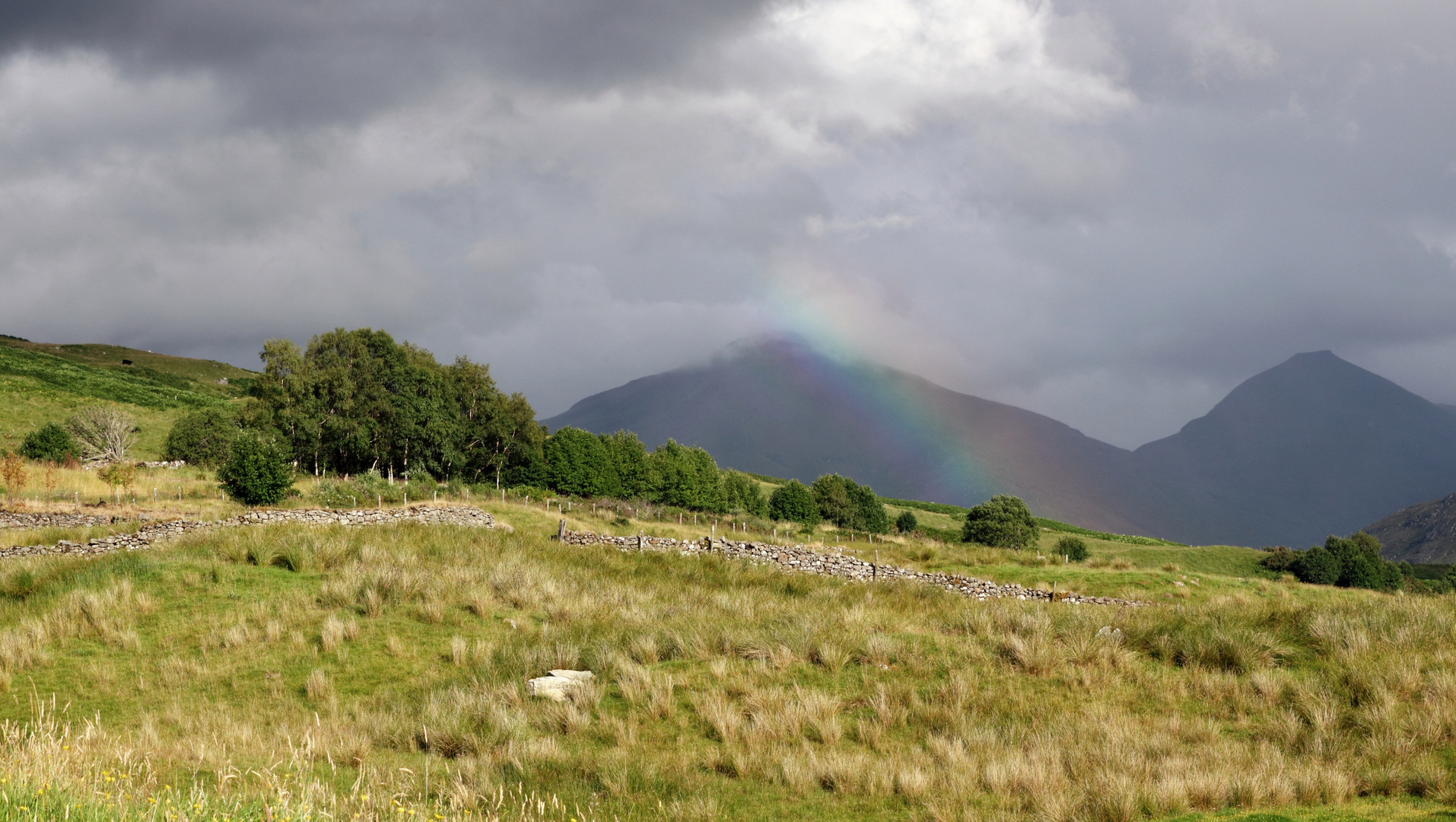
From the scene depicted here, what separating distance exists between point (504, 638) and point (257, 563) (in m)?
8.81

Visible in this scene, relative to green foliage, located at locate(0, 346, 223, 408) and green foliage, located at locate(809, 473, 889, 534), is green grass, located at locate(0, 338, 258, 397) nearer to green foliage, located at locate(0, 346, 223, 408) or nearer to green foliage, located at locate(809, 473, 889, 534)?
green foliage, located at locate(0, 346, 223, 408)

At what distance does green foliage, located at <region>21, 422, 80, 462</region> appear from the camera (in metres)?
50.1

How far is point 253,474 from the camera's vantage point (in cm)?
3581

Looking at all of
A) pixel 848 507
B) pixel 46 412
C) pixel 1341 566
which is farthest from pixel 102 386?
pixel 1341 566

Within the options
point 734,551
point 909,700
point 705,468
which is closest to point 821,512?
point 705,468

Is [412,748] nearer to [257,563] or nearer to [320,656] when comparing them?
[320,656]

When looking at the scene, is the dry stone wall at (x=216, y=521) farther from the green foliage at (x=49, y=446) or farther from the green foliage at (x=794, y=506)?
the green foliage at (x=794, y=506)

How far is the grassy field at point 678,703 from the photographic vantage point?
7.36m

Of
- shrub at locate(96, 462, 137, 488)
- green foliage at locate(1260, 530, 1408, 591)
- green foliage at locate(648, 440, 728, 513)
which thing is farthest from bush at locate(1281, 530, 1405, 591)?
shrub at locate(96, 462, 137, 488)

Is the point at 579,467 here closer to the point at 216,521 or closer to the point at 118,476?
A: the point at 118,476

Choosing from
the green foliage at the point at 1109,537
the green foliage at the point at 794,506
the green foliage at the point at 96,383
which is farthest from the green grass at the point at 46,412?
the green foliage at the point at 1109,537

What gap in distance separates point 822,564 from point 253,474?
27.5 metres

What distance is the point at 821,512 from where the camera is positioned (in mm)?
85688

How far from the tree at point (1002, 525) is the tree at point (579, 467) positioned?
32.9 metres
